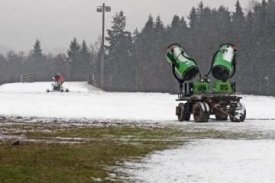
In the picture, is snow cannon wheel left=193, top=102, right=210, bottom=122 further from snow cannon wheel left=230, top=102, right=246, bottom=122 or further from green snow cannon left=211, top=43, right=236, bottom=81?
green snow cannon left=211, top=43, right=236, bottom=81

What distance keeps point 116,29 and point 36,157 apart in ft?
445

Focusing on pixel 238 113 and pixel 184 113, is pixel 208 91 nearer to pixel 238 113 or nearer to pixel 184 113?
pixel 184 113

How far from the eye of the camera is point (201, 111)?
2586 centimetres

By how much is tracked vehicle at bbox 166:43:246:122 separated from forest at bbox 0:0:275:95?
6095 cm

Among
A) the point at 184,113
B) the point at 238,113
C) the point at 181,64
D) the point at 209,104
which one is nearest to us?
the point at 238,113

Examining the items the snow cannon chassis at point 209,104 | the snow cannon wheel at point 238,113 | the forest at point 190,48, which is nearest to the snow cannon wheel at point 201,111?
the snow cannon chassis at point 209,104

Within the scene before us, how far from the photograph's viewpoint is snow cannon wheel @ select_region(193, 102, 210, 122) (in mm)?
25766

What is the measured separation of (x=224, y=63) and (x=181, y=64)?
218cm

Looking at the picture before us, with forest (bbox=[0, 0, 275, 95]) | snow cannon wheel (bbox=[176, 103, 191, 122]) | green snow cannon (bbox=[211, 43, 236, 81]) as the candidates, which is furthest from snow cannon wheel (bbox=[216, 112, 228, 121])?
forest (bbox=[0, 0, 275, 95])

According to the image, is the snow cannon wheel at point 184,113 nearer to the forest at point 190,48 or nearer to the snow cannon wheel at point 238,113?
the snow cannon wheel at point 238,113

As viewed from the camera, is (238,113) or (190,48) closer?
(238,113)

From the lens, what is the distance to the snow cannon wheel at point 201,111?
25.8 metres

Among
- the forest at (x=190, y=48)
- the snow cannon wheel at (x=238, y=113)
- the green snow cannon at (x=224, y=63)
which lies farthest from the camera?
the forest at (x=190, y=48)

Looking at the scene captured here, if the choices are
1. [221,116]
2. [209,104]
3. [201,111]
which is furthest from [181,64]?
[201,111]
